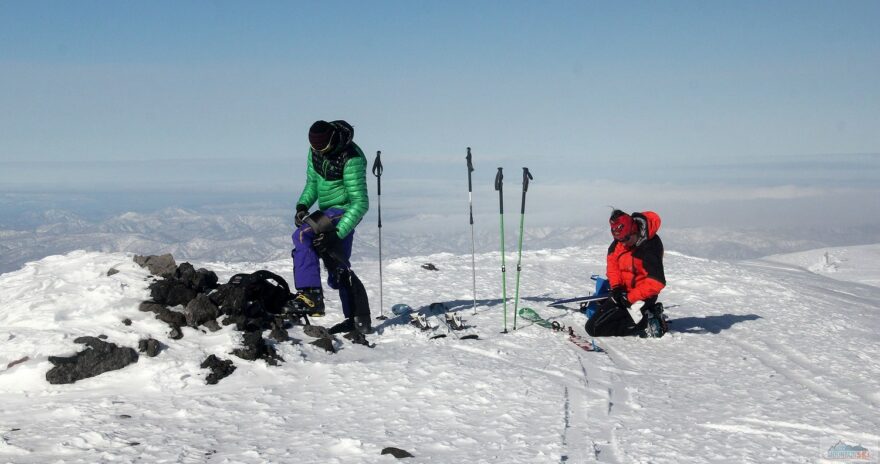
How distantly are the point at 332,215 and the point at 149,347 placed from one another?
2.82m

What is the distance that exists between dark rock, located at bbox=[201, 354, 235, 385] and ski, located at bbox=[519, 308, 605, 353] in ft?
15.0

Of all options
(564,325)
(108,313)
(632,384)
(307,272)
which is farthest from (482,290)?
(108,313)

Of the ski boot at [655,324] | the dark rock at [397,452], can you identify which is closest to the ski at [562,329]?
the ski boot at [655,324]

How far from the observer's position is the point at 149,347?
705 cm

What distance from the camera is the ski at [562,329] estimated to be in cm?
912

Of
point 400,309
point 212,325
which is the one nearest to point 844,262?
point 400,309

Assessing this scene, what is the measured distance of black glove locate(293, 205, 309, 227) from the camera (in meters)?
8.91

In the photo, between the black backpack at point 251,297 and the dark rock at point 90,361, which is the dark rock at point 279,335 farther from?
the dark rock at point 90,361

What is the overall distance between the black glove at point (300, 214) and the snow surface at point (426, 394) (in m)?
1.50

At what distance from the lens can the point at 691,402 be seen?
679cm

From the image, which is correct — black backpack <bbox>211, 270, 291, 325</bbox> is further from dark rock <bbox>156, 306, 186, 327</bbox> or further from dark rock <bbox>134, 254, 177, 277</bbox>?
dark rock <bbox>134, 254, 177, 277</bbox>

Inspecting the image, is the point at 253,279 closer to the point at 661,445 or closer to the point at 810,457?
the point at 661,445

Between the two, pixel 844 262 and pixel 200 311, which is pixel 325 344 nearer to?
pixel 200 311

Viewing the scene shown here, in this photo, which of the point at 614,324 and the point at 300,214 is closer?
the point at 300,214
